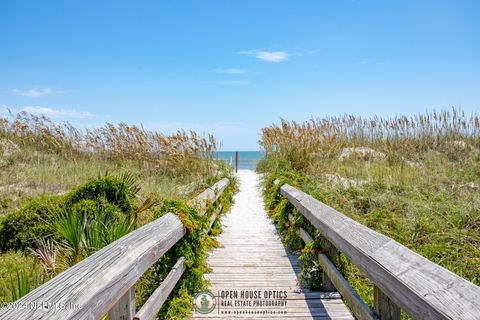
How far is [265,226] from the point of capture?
265 inches

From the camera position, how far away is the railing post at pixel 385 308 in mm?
2152

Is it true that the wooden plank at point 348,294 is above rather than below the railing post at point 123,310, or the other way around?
below

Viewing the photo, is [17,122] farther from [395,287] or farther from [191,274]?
[395,287]

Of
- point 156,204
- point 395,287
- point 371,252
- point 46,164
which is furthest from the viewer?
point 46,164

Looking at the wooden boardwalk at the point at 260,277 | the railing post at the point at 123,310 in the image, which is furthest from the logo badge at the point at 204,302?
the railing post at the point at 123,310

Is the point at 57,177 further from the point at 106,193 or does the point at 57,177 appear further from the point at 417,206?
the point at 417,206

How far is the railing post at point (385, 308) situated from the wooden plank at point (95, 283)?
155cm

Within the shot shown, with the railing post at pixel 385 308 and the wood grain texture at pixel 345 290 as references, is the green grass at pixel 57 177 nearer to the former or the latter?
the wood grain texture at pixel 345 290

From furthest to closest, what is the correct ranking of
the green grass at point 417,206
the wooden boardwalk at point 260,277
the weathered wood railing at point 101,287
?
the green grass at point 417,206
the wooden boardwalk at point 260,277
the weathered wood railing at point 101,287

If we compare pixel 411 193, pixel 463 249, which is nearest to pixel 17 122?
pixel 411 193

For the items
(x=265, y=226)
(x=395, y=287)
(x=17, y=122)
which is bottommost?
(x=265, y=226)

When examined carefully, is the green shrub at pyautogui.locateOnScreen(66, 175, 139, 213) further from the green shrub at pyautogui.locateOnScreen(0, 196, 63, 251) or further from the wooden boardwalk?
the wooden boardwalk

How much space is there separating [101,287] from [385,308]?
169 centimetres

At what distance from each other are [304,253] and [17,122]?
1331 cm
